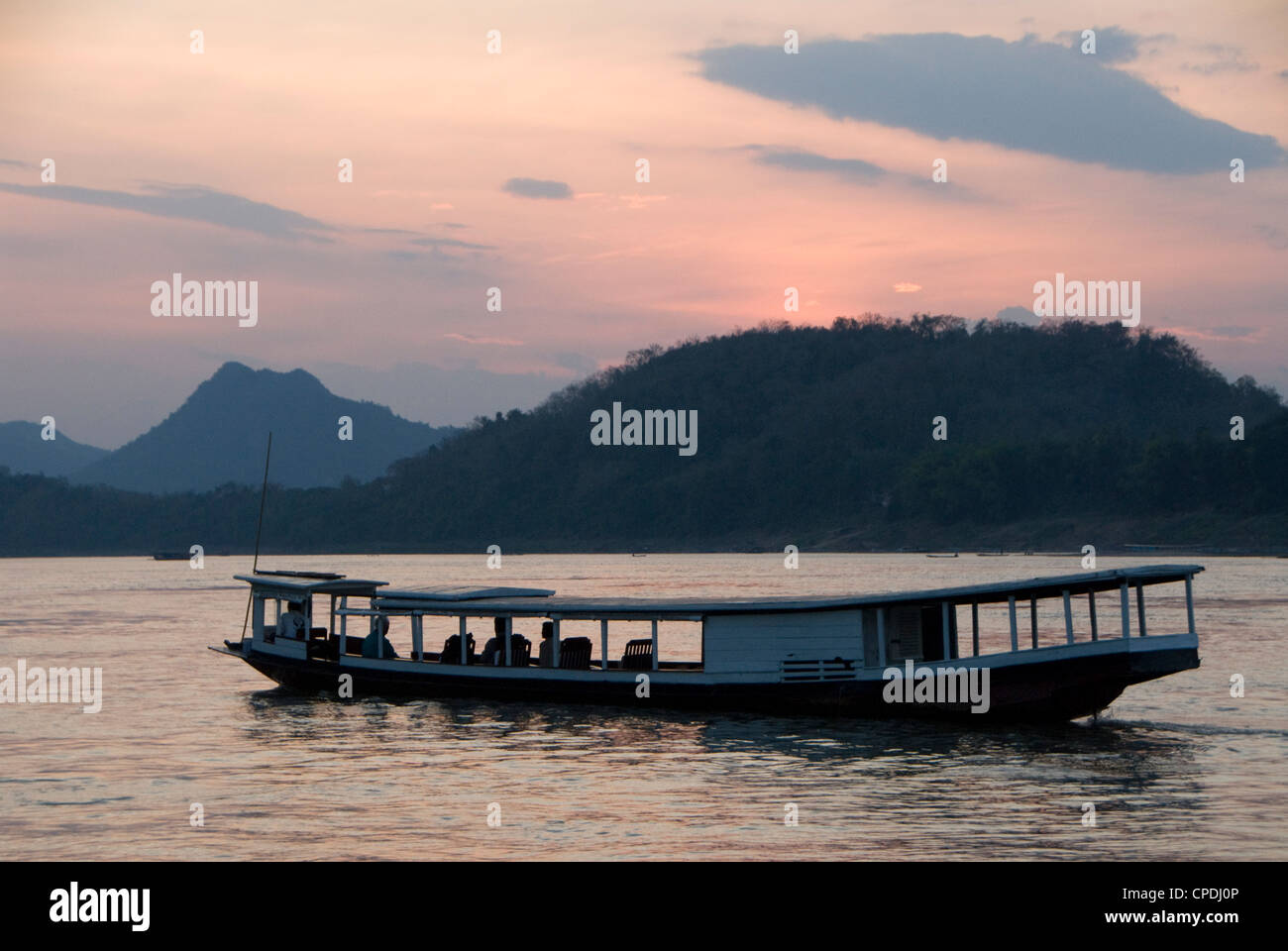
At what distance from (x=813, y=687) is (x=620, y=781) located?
6.54m

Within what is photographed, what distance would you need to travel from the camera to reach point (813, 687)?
29.6 metres

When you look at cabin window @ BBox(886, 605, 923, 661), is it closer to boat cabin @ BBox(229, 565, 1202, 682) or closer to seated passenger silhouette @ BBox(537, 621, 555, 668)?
boat cabin @ BBox(229, 565, 1202, 682)

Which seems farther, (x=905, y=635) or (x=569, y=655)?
(x=569, y=655)

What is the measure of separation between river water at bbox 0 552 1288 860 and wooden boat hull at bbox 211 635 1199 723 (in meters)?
0.57

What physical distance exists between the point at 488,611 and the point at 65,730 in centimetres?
1140

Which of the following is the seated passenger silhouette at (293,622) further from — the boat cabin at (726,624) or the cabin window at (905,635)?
the cabin window at (905,635)

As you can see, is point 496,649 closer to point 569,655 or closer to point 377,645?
point 569,655

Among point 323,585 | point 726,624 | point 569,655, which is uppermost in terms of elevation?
point 323,585

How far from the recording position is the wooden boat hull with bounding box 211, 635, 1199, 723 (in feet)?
88.3

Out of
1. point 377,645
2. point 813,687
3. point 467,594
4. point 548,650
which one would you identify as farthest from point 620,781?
point 377,645

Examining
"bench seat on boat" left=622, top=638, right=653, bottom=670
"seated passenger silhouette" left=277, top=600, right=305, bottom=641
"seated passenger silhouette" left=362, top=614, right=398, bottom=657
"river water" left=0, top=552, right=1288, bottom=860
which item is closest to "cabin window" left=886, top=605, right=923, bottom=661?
"river water" left=0, top=552, right=1288, bottom=860

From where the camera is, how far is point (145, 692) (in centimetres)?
4291
